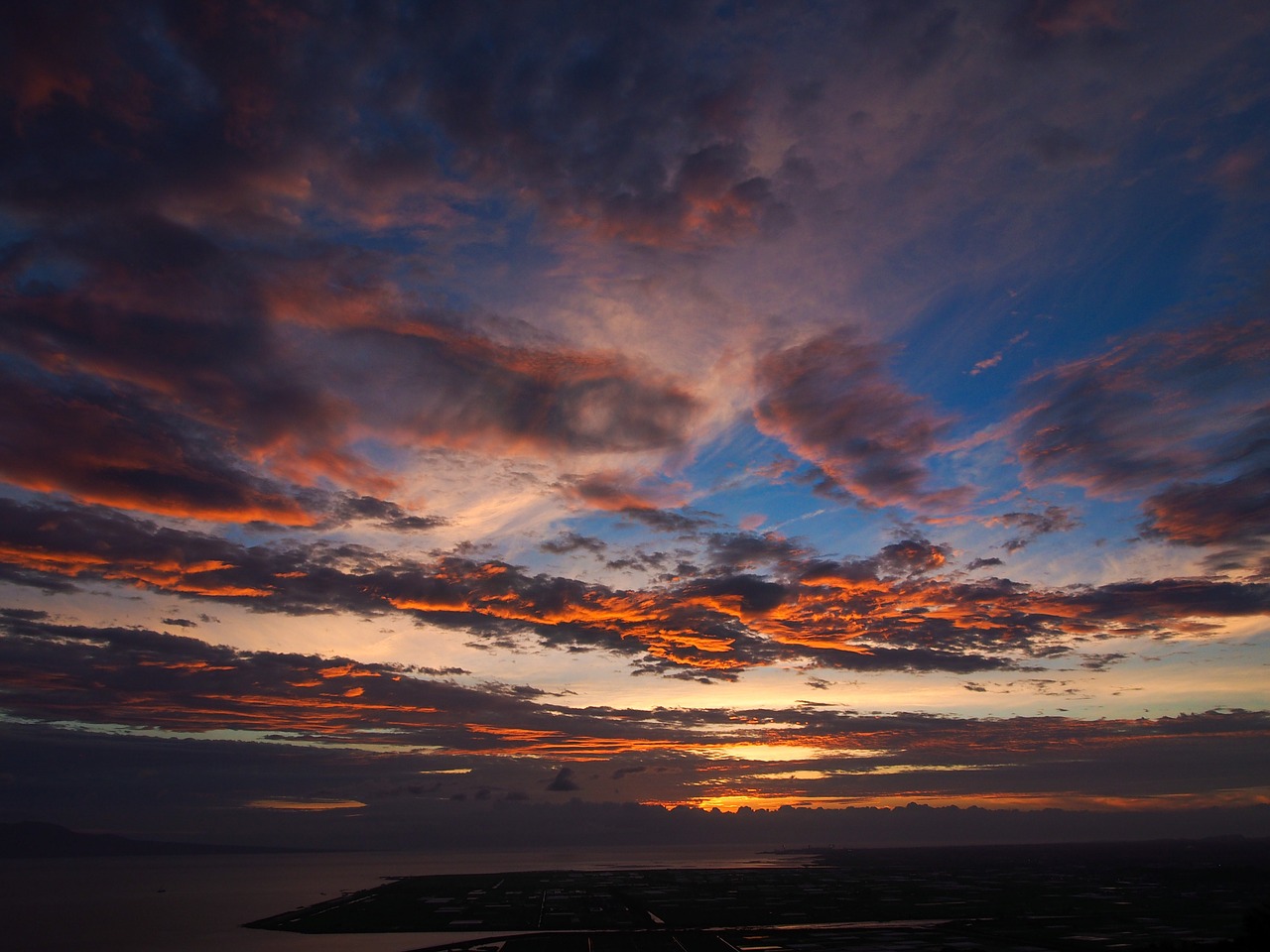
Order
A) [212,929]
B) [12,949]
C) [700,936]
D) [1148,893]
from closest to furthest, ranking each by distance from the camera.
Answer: [700,936], [12,949], [212,929], [1148,893]

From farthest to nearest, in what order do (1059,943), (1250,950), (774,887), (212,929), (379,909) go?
(774,887)
(379,909)
(212,929)
(1059,943)
(1250,950)

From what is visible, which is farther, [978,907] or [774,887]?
[774,887]

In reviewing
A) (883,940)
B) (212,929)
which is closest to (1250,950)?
(883,940)

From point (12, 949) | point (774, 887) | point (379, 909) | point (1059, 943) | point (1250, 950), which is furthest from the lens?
point (774, 887)

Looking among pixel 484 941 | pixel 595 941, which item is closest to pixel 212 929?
pixel 484 941

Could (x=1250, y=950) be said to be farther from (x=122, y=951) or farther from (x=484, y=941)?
(x=122, y=951)

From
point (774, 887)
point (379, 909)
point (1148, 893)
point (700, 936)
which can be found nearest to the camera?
point (700, 936)

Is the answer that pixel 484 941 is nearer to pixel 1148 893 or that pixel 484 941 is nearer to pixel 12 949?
pixel 12 949

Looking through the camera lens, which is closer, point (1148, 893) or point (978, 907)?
point (978, 907)
